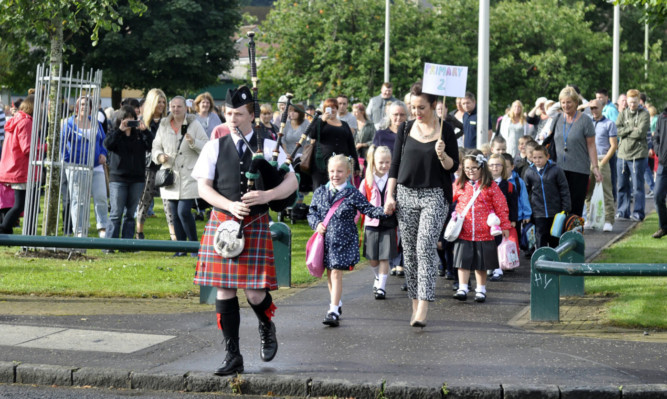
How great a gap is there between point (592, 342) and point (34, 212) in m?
7.56

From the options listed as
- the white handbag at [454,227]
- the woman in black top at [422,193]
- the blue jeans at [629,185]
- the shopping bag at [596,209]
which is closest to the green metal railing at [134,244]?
→ the white handbag at [454,227]

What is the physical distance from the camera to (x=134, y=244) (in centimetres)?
912

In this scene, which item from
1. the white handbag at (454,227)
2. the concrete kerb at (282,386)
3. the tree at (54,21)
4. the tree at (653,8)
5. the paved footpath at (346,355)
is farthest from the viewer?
the tree at (54,21)

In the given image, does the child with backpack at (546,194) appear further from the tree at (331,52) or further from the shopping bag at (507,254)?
the tree at (331,52)

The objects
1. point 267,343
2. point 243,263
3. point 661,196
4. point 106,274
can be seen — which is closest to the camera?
point 243,263

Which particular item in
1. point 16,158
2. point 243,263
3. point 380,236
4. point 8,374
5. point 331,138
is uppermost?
point 331,138

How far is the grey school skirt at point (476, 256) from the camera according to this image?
32.3ft

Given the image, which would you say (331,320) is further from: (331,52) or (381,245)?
(331,52)

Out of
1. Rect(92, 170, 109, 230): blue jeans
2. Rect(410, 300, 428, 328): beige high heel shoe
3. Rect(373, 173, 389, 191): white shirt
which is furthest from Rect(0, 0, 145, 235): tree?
Rect(410, 300, 428, 328): beige high heel shoe

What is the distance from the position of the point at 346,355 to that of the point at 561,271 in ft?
6.60

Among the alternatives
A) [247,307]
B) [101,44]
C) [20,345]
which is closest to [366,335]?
[247,307]

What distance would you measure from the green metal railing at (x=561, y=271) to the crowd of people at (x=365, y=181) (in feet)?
2.60

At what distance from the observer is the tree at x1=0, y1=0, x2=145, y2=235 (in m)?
12.1

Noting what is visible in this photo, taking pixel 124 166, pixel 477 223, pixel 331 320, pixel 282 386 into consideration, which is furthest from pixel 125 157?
pixel 282 386
